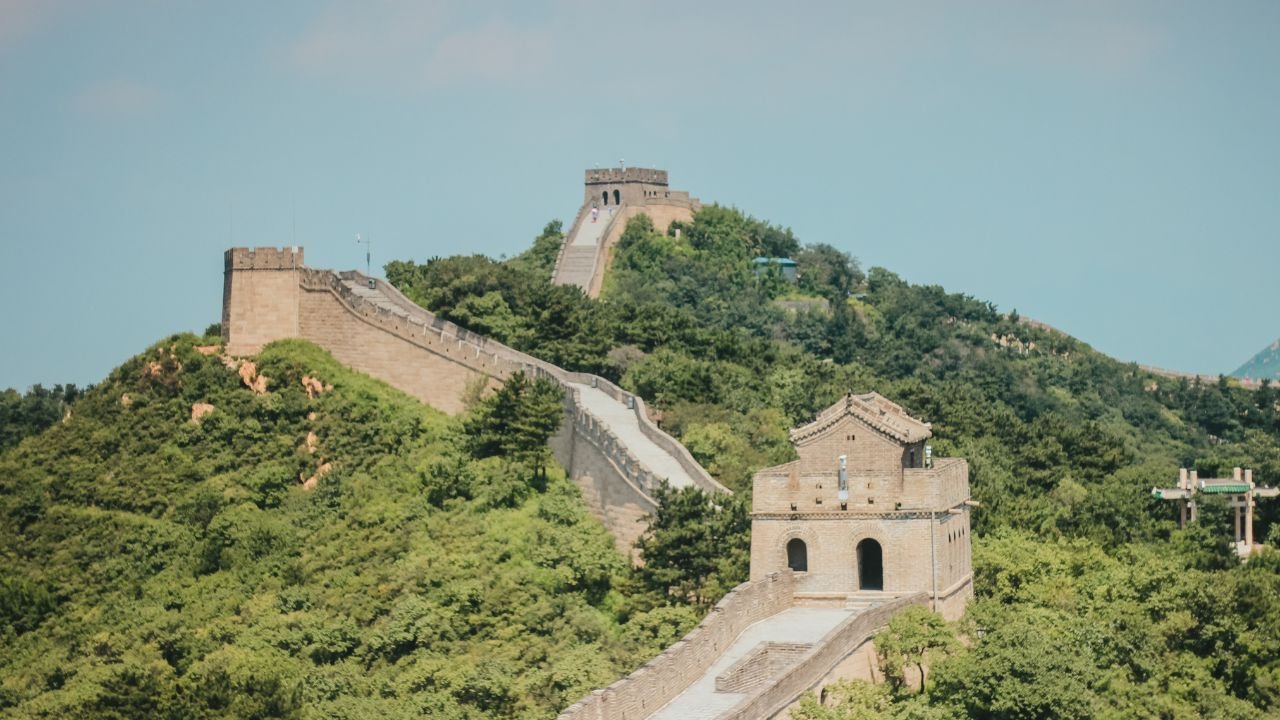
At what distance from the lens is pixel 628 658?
44.3m

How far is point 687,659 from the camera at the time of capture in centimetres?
3806

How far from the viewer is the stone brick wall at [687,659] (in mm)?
35188

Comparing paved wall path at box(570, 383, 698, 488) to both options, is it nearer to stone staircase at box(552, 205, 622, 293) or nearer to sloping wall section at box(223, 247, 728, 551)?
sloping wall section at box(223, 247, 728, 551)

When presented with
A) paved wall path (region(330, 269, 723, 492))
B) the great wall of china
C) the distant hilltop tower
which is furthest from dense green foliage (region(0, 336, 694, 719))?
the distant hilltop tower

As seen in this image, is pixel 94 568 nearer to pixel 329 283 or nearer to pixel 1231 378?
pixel 329 283

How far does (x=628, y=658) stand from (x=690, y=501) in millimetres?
4652

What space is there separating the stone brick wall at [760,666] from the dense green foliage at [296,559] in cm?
536

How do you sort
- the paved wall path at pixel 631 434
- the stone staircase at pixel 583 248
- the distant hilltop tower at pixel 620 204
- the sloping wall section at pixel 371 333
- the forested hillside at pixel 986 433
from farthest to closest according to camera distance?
the distant hilltop tower at pixel 620 204 < the stone staircase at pixel 583 248 < the sloping wall section at pixel 371 333 < the paved wall path at pixel 631 434 < the forested hillside at pixel 986 433

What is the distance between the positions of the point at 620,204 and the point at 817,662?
192 feet

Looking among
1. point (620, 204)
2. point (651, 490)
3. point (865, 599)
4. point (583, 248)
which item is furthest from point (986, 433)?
point (620, 204)

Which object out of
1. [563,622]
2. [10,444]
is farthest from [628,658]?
[10,444]

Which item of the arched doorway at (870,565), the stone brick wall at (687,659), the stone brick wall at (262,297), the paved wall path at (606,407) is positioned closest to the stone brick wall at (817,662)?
the stone brick wall at (687,659)

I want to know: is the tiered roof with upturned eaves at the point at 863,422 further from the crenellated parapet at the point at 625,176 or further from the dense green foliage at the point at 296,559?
the crenellated parapet at the point at 625,176

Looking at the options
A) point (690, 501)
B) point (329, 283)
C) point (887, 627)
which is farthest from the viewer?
point (329, 283)
